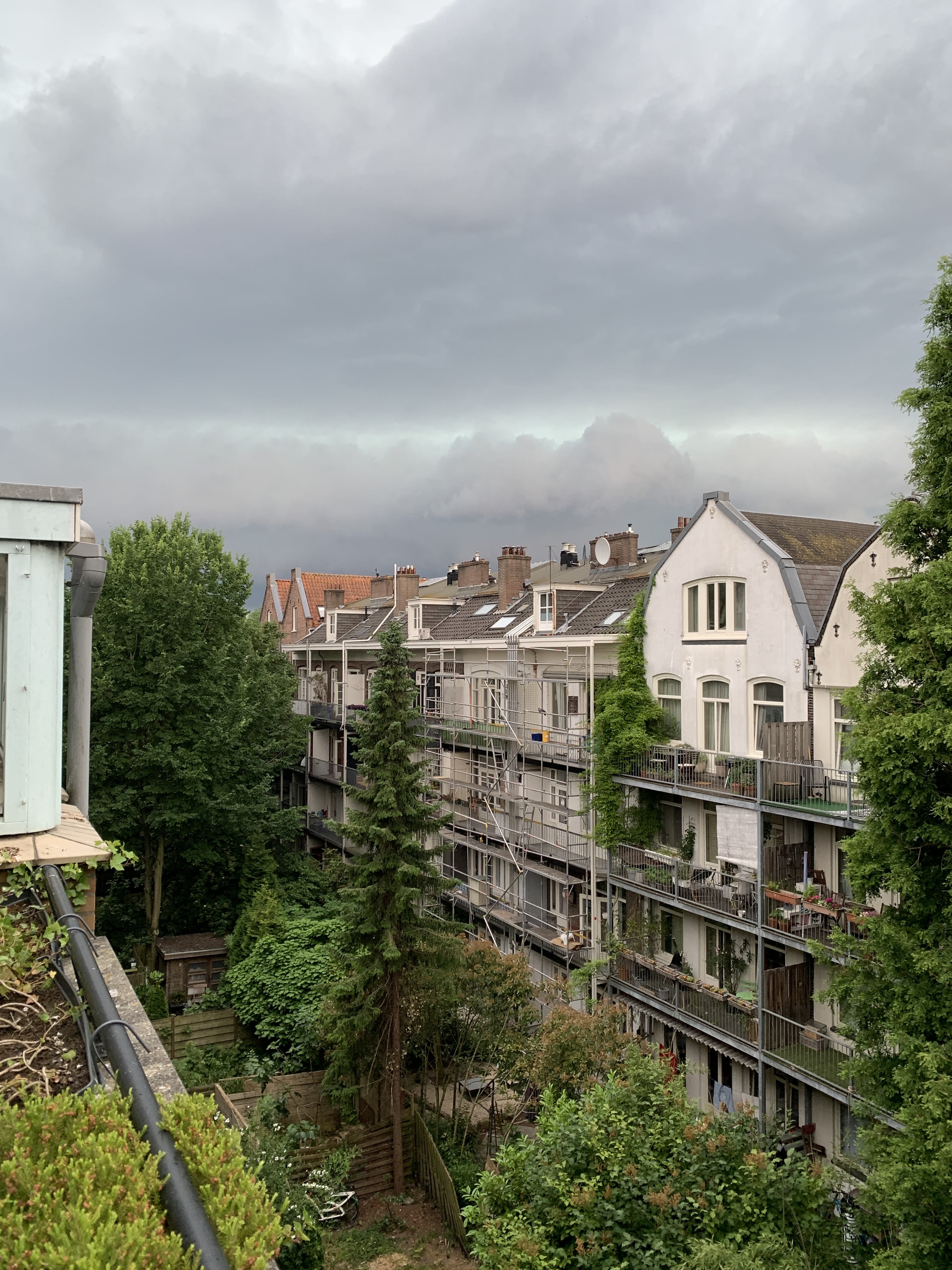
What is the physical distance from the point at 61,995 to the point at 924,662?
33.8 ft

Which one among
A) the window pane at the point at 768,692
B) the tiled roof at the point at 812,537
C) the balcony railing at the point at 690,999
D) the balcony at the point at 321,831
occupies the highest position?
the tiled roof at the point at 812,537

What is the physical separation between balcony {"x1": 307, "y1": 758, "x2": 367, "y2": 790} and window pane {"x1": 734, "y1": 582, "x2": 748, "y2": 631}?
792 inches

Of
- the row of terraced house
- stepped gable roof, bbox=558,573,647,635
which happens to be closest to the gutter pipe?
the row of terraced house

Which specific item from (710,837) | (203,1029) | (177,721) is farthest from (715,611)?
(203,1029)

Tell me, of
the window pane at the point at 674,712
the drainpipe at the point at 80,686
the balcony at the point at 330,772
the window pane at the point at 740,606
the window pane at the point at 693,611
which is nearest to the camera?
the drainpipe at the point at 80,686

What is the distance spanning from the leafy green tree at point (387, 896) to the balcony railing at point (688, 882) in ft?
18.9

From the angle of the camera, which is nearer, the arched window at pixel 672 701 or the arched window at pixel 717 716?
the arched window at pixel 717 716

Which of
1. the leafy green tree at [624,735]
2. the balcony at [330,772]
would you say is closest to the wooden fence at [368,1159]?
the leafy green tree at [624,735]

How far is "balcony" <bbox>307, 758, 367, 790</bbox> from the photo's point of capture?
3906 centimetres

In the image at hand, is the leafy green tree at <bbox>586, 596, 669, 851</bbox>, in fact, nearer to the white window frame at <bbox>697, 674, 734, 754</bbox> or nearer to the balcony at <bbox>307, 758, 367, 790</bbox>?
the white window frame at <bbox>697, 674, 734, 754</bbox>

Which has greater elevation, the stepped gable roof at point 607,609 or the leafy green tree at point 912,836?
the stepped gable roof at point 607,609

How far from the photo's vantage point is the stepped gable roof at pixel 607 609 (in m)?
27.1

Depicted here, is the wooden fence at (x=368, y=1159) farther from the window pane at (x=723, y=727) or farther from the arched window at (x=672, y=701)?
the arched window at (x=672, y=701)

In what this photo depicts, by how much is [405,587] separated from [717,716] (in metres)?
23.0
